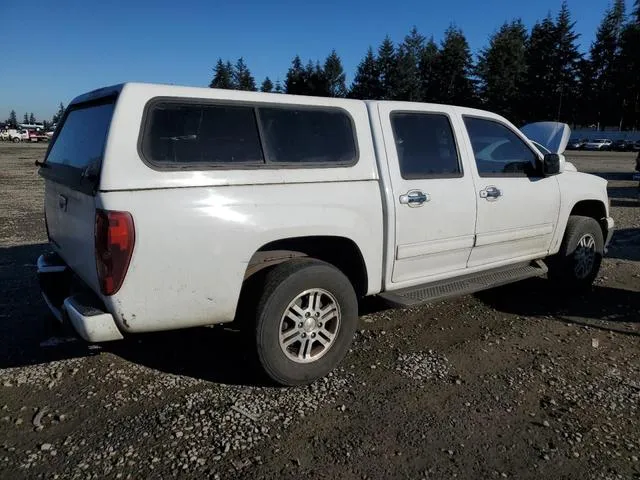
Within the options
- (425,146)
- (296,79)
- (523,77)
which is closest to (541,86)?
(523,77)

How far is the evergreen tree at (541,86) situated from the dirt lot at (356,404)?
66.4m

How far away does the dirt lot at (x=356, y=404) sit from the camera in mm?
2715

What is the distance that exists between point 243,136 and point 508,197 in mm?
2520

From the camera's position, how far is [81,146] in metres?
3.47

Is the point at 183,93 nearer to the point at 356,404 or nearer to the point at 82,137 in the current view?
the point at 82,137

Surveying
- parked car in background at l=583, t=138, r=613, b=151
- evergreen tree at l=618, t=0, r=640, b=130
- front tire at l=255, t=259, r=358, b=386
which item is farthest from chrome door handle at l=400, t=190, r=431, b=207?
evergreen tree at l=618, t=0, r=640, b=130

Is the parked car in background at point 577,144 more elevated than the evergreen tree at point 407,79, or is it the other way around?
the evergreen tree at point 407,79

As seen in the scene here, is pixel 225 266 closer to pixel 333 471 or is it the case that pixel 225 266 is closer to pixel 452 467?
pixel 333 471

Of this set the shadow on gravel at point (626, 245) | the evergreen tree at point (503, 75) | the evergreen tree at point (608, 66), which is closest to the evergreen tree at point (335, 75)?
the evergreen tree at point (503, 75)

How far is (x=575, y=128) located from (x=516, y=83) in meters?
13.4

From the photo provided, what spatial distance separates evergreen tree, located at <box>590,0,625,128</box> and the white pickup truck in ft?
236

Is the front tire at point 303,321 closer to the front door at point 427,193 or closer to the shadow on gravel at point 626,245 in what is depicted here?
the front door at point 427,193

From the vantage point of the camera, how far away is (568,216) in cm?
531

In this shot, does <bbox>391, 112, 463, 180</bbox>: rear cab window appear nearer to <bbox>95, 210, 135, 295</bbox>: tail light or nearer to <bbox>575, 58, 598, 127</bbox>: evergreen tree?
<bbox>95, 210, 135, 295</bbox>: tail light
